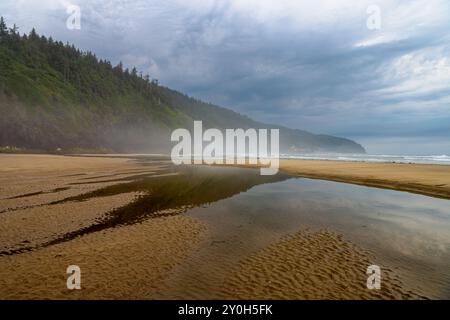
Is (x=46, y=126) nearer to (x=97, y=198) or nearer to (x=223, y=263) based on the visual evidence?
(x=97, y=198)

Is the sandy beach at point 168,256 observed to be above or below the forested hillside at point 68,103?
below

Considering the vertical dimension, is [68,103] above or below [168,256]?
above

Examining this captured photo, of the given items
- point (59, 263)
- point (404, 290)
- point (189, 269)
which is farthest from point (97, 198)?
point (404, 290)

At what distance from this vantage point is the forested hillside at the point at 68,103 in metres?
78.5

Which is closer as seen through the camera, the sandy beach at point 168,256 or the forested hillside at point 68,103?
the sandy beach at point 168,256

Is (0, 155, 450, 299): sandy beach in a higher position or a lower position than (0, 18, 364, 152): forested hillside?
lower

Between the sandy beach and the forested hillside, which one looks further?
the forested hillside

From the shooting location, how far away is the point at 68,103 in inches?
4006

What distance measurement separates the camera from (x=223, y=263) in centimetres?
867

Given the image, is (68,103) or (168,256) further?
(68,103)

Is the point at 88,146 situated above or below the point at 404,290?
above

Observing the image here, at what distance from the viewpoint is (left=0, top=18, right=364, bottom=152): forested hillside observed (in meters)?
78.5
